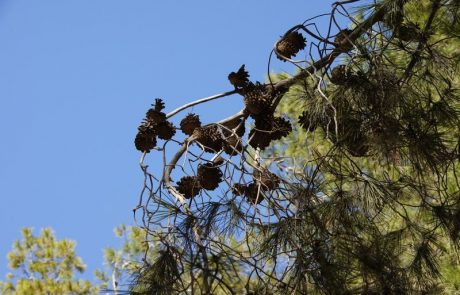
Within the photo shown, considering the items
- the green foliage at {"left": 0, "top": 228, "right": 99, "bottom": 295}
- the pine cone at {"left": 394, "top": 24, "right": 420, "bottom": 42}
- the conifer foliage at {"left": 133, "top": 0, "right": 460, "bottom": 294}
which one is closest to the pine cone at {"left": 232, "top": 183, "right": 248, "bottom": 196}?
the conifer foliage at {"left": 133, "top": 0, "right": 460, "bottom": 294}

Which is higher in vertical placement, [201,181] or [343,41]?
[343,41]

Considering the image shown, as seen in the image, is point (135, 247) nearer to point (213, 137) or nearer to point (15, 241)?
point (15, 241)

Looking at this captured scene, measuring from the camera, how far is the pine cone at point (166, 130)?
6.24ft

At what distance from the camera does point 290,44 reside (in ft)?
6.60

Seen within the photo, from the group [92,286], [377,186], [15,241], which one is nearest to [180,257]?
[377,186]

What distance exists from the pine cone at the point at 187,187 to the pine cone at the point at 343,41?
490 millimetres

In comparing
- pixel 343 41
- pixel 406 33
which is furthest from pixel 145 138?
pixel 406 33

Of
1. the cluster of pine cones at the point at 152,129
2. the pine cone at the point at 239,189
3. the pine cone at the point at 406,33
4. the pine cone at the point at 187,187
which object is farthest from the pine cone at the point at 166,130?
the pine cone at the point at 406,33

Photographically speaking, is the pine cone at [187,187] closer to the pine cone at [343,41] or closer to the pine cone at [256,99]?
the pine cone at [256,99]

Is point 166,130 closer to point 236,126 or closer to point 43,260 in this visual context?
point 236,126

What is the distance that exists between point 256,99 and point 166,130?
0.23m

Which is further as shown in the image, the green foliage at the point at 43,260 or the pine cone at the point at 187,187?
the green foliage at the point at 43,260

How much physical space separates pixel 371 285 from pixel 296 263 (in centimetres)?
21

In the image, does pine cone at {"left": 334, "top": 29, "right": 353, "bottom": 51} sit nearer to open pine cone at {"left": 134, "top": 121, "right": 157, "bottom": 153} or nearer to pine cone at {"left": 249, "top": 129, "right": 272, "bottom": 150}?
pine cone at {"left": 249, "top": 129, "right": 272, "bottom": 150}
